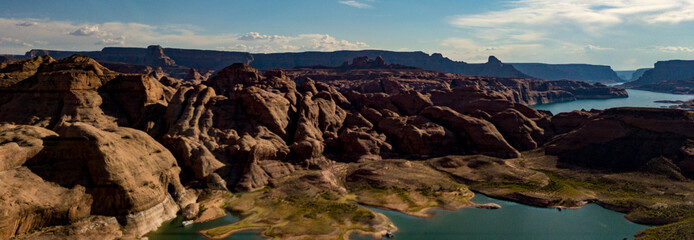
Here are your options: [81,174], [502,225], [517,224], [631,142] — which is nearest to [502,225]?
[502,225]

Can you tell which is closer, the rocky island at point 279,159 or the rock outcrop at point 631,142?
the rocky island at point 279,159

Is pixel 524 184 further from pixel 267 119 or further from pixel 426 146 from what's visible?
pixel 267 119

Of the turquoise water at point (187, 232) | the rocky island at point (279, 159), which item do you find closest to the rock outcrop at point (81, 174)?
the rocky island at point (279, 159)

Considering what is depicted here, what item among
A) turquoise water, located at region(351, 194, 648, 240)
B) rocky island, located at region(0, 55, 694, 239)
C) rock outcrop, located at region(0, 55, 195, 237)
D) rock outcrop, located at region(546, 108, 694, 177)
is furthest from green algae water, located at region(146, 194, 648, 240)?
rock outcrop, located at region(546, 108, 694, 177)

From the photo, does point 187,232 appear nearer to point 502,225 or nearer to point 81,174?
point 81,174

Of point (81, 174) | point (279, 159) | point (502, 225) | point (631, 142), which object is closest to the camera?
point (81, 174)

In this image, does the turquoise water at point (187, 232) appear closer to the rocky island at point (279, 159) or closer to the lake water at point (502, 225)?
the lake water at point (502, 225)
